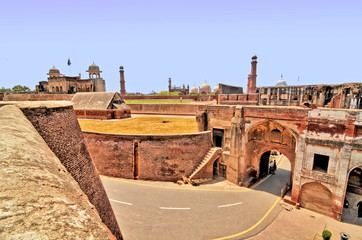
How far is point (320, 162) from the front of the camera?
13.5 metres

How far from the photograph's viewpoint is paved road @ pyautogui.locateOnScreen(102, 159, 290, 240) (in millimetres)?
10430

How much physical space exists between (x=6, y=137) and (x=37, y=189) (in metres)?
1.79

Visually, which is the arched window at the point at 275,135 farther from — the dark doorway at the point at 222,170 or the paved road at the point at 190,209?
the dark doorway at the point at 222,170

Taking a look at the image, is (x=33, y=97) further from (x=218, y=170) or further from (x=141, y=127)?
(x=218, y=170)

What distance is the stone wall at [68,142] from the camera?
17.3 feet

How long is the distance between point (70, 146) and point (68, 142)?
16 cm

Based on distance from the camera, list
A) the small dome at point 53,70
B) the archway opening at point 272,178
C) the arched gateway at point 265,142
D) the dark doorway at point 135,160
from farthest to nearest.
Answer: the small dome at point 53,70 → the dark doorway at point 135,160 → the archway opening at point 272,178 → the arched gateway at point 265,142

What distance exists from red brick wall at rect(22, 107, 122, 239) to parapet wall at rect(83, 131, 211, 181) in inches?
371

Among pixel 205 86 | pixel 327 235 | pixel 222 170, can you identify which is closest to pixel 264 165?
pixel 222 170

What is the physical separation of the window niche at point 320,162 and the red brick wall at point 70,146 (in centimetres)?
1466

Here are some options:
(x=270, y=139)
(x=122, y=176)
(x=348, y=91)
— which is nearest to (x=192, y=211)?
(x=122, y=176)

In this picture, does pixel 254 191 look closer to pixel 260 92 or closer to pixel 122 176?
pixel 122 176

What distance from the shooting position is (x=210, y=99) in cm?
4478

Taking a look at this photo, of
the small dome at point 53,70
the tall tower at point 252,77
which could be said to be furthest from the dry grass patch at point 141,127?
the small dome at point 53,70
